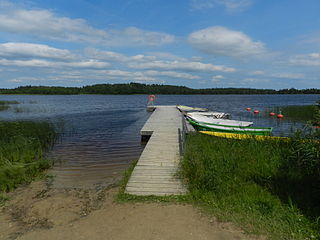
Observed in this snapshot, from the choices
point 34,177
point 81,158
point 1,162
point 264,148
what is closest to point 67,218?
point 34,177

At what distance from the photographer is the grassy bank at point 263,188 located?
391 centimetres

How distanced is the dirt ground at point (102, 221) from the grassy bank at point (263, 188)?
0.53 m

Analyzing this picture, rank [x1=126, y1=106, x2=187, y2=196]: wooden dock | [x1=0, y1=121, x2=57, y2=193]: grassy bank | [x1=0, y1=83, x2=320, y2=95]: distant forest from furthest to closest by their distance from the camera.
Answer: [x1=0, y1=83, x2=320, y2=95]: distant forest → [x1=0, y1=121, x2=57, y2=193]: grassy bank → [x1=126, y1=106, x2=187, y2=196]: wooden dock

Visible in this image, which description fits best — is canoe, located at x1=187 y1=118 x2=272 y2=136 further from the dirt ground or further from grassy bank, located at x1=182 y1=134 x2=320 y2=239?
the dirt ground

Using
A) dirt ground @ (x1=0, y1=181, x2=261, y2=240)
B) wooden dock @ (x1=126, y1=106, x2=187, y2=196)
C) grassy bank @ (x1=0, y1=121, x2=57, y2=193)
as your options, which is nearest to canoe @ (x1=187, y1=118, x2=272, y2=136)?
wooden dock @ (x1=126, y1=106, x2=187, y2=196)

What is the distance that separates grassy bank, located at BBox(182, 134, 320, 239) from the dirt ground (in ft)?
1.74

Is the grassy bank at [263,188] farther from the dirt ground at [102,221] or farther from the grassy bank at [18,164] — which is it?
the grassy bank at [18,164]

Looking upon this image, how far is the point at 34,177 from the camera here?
7.31 m

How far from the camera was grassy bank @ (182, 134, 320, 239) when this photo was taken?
154 inches

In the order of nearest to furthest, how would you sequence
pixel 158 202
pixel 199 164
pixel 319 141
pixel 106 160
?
pixel 319 141, pixel 158 202, pixel 199 164, pixel 106 160

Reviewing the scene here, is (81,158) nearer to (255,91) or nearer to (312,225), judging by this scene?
(312,225)

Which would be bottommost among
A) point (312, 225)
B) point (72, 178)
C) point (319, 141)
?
point (72, 178)

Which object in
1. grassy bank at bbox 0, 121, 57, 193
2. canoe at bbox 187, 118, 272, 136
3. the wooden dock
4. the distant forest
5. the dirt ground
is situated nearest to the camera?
the dirt ground

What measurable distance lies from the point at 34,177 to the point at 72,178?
1253 mm
